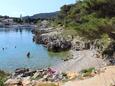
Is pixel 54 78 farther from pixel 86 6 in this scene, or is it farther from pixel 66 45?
pixel 66 45

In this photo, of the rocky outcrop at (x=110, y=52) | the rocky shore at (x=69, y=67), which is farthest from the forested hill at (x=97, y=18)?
the rocky outcrop at (x=110, y=52)

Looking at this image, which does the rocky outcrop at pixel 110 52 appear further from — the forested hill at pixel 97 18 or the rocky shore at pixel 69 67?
the forested hill at pixel 97 18

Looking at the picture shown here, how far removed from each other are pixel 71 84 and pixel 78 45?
29422mm

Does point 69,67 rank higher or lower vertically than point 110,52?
lower

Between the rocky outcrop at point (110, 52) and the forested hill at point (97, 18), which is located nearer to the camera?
the forested hill at point (97, 18)

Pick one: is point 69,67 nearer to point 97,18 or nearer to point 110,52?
point 110,52

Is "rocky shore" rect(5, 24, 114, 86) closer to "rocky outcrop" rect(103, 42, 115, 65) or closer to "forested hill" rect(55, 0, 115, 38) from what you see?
"rocky outcrop" rect(103, 42, 115, 65)

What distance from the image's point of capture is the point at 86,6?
71.1 ft

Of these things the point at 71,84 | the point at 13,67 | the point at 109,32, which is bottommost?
the point at 13,67

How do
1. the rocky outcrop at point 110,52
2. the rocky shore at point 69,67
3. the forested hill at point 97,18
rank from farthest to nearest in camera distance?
1. the rocky outcrop at point 110,52
2. the forested hill at point 97,18
3. the rocky shore at point 69,67

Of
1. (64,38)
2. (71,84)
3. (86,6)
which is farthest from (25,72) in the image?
(64,38)

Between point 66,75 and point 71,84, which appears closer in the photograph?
point 71,84

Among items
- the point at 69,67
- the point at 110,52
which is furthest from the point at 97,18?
the point at 110,52

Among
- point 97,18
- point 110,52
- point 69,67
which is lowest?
point 69,67
